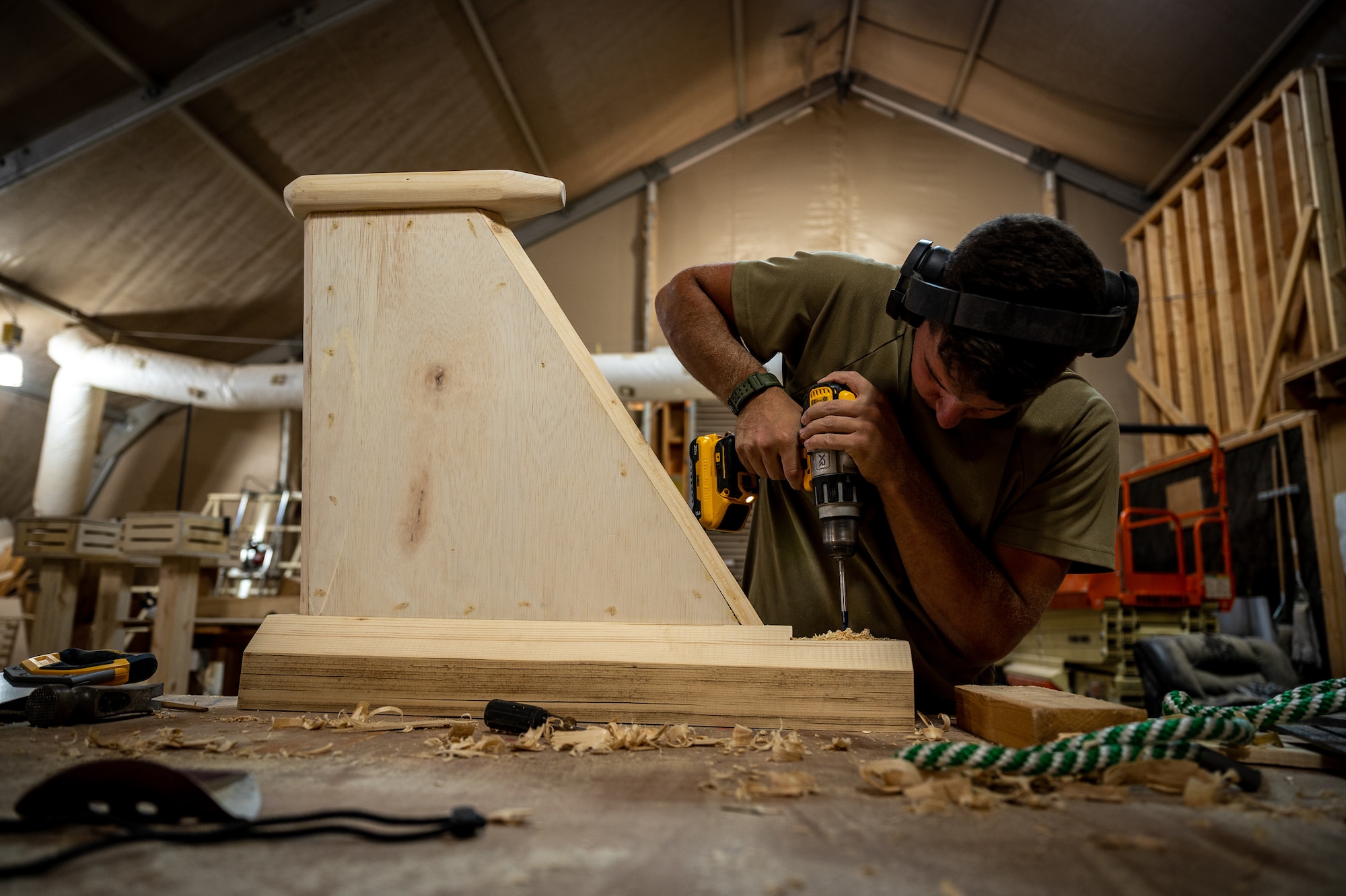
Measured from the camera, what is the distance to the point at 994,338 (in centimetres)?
119

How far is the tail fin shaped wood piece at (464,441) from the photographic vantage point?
129 cm

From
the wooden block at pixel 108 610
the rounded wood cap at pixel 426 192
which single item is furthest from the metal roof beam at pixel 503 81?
the rounded wood cap at pixel 426 192

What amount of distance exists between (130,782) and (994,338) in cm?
114

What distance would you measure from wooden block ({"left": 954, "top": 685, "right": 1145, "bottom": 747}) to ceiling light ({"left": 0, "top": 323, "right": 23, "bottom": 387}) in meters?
7.33

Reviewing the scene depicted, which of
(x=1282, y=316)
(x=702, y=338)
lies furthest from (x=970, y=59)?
(x=702, y=338)

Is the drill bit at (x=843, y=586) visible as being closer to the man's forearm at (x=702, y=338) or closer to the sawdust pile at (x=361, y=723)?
the man's forearm at (x=702, y=338)

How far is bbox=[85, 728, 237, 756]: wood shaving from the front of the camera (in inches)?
37.6

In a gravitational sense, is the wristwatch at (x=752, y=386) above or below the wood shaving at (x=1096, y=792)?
above

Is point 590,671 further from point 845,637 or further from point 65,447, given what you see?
point 65,447

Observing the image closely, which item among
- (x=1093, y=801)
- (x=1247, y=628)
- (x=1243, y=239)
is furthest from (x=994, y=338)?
(x=1243, y=239)

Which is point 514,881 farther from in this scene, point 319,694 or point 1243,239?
point 1243,239

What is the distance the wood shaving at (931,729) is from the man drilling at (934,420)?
24 centimetres

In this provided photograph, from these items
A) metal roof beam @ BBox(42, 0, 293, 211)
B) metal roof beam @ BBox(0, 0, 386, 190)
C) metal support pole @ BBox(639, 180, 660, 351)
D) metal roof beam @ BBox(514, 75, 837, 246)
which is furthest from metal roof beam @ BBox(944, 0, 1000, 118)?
metal roof beam @ BBox(42, 0, 293, 211)

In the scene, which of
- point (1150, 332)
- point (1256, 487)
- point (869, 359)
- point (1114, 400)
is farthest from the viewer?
point (1114, 400)
